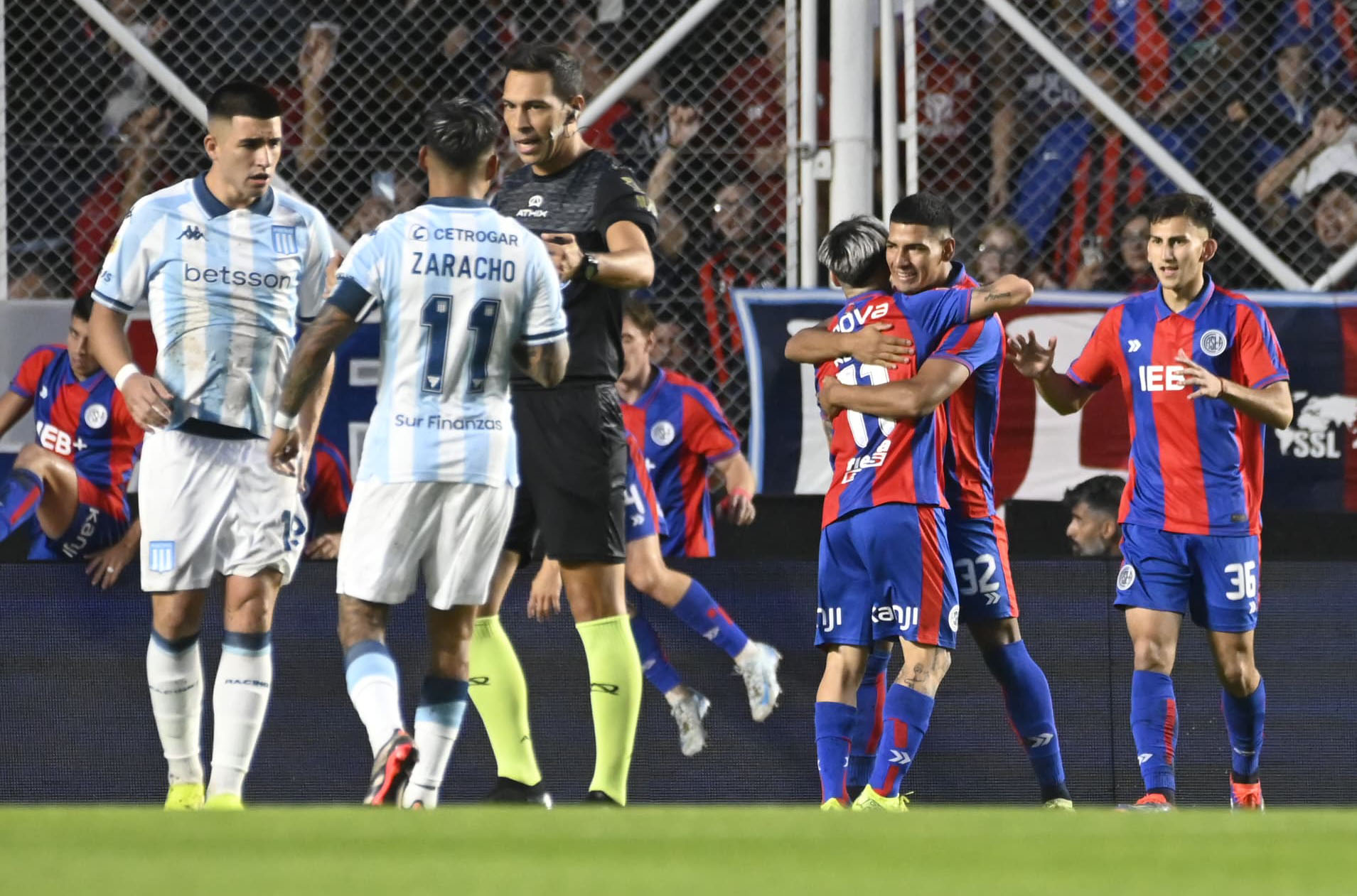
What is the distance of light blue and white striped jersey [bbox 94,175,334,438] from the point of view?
517cm

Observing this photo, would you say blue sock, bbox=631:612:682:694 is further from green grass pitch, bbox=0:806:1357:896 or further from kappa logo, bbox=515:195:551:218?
green grass pitch, bbox=0:806:1357:896

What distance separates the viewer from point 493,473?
4.56m

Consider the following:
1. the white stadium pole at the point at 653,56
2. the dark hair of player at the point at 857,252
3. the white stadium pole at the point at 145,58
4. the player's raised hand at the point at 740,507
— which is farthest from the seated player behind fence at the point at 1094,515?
the white stadium pole at the point at 145,58

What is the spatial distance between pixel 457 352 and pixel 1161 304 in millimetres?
2601

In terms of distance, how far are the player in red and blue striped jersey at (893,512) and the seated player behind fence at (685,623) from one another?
1.20 metres

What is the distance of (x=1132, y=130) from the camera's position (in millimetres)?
7781

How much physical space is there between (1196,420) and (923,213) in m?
1.12

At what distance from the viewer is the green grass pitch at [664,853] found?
2768mm

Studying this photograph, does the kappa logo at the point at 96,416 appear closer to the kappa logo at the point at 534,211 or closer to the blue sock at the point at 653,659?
the blue sock at the point at 653,659

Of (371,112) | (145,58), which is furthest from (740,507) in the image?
(145,58)

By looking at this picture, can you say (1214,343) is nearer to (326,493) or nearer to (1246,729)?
(1246,729)

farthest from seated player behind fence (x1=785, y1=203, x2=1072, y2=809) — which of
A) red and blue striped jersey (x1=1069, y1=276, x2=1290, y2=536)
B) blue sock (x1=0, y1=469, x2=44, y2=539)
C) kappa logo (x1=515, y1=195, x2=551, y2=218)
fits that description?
blue sock (x1=0, y1=469, x2=44, y2=539)

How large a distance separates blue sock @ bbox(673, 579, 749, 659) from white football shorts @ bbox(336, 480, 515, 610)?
2.16 m

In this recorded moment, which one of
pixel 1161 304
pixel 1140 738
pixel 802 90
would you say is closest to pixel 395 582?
pixel 1140 738
